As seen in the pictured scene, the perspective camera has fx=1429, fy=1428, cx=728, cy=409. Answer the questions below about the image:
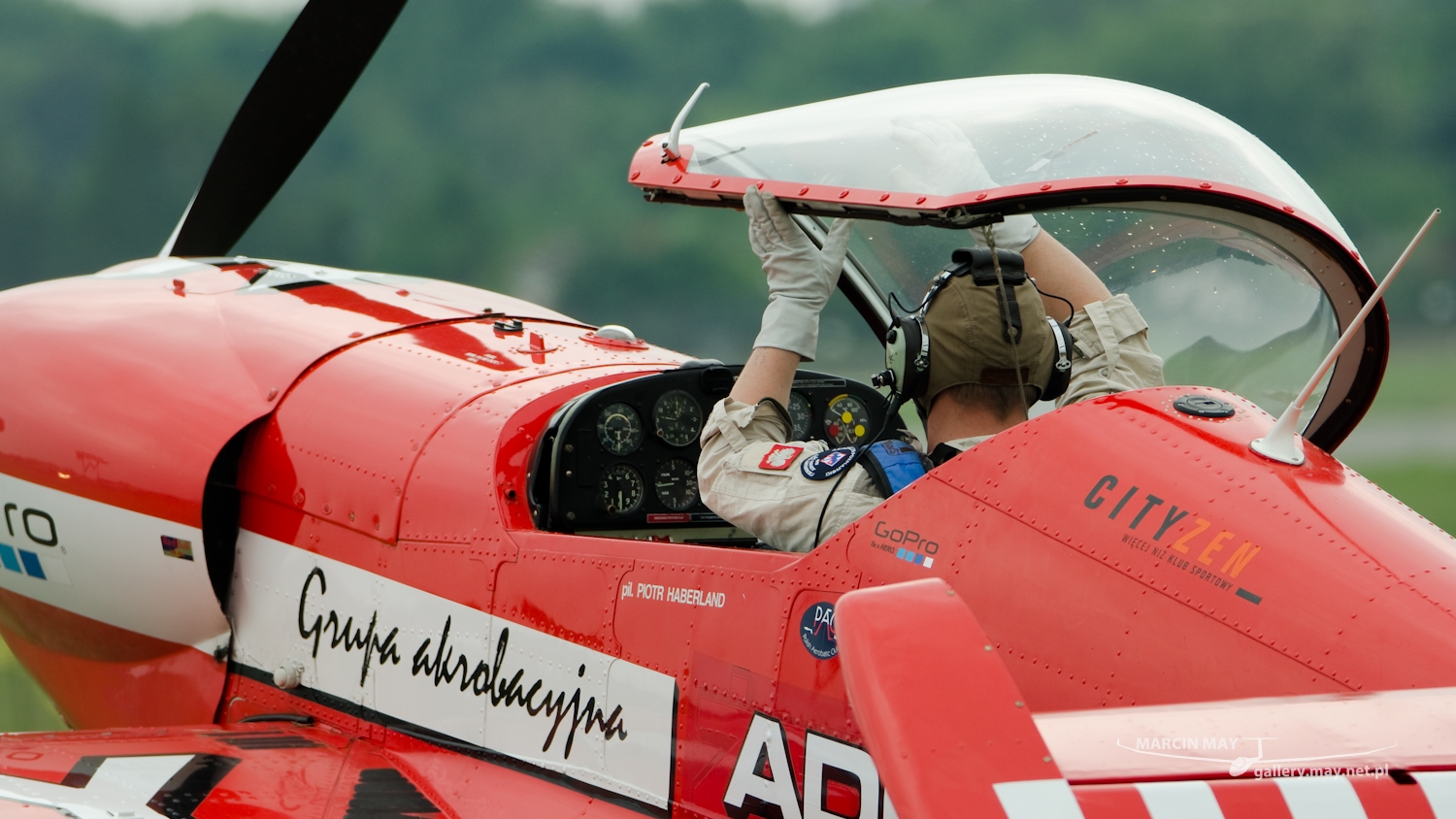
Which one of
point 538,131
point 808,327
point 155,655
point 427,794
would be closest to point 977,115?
point 808,327

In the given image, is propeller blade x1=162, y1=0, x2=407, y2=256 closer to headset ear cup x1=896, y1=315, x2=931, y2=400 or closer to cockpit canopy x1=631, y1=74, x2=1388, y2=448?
cockpit canopy x1=631, y1=74, x2=1388, y2=448

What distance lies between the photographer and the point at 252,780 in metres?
3.40

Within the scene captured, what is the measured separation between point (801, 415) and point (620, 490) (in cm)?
69

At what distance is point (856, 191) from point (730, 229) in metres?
44.8

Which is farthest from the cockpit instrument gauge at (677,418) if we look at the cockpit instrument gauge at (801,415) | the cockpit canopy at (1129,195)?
the cockpit canopy at (1129,195)

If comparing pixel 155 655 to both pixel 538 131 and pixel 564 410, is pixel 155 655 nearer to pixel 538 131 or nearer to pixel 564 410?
pixel 564 410

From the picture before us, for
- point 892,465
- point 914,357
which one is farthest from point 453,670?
point 914,357

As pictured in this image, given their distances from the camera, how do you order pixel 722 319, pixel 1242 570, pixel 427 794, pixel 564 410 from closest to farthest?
pixel 1242 570
pixel 427 794
pixel 564 410
pixel 722 319

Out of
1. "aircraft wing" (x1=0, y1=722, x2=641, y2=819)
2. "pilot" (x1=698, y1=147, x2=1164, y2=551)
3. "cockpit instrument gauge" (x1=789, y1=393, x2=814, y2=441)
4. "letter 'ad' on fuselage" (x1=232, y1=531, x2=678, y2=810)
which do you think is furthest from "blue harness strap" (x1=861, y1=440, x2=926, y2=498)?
"cockpit instrument gauge" (x1=789, y1=393, x2=814, y2=441)

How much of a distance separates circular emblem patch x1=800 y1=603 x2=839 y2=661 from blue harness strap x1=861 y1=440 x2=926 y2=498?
0.29 m

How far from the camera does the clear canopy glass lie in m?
3.01

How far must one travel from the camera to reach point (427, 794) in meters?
3.46

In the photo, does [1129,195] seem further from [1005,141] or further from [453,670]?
[453,670]

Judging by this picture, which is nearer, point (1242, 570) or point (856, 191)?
point (1242, 570)
